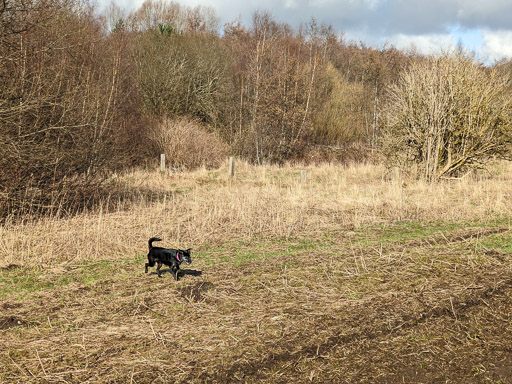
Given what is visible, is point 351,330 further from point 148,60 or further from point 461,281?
point 148,60

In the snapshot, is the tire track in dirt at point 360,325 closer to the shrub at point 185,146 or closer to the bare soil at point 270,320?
the bare soil at point 270,320

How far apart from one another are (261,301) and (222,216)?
17.8 feet

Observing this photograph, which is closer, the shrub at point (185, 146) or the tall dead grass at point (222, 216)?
the tall dead grass at point (222, 216)

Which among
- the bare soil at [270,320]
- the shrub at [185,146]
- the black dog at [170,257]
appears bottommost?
the bare soil at [270,320]

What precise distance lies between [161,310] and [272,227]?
16.5 feet

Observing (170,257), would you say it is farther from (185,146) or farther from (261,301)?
(185,146)

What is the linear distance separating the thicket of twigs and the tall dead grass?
51.9 inches

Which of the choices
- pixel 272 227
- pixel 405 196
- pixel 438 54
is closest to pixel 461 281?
pixel 272 227

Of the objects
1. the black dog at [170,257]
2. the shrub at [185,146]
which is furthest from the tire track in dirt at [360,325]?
the shrub at [185,146]

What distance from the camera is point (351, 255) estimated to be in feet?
25.1

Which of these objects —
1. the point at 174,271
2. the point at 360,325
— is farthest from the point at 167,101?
the point at 360,325

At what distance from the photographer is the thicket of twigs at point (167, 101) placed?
10609 mm

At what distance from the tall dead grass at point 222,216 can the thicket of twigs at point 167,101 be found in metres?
1.32

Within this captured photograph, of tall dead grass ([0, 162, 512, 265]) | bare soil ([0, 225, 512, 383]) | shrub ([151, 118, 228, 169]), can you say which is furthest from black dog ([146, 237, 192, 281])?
shrub ([151, 118, 228, 169])
